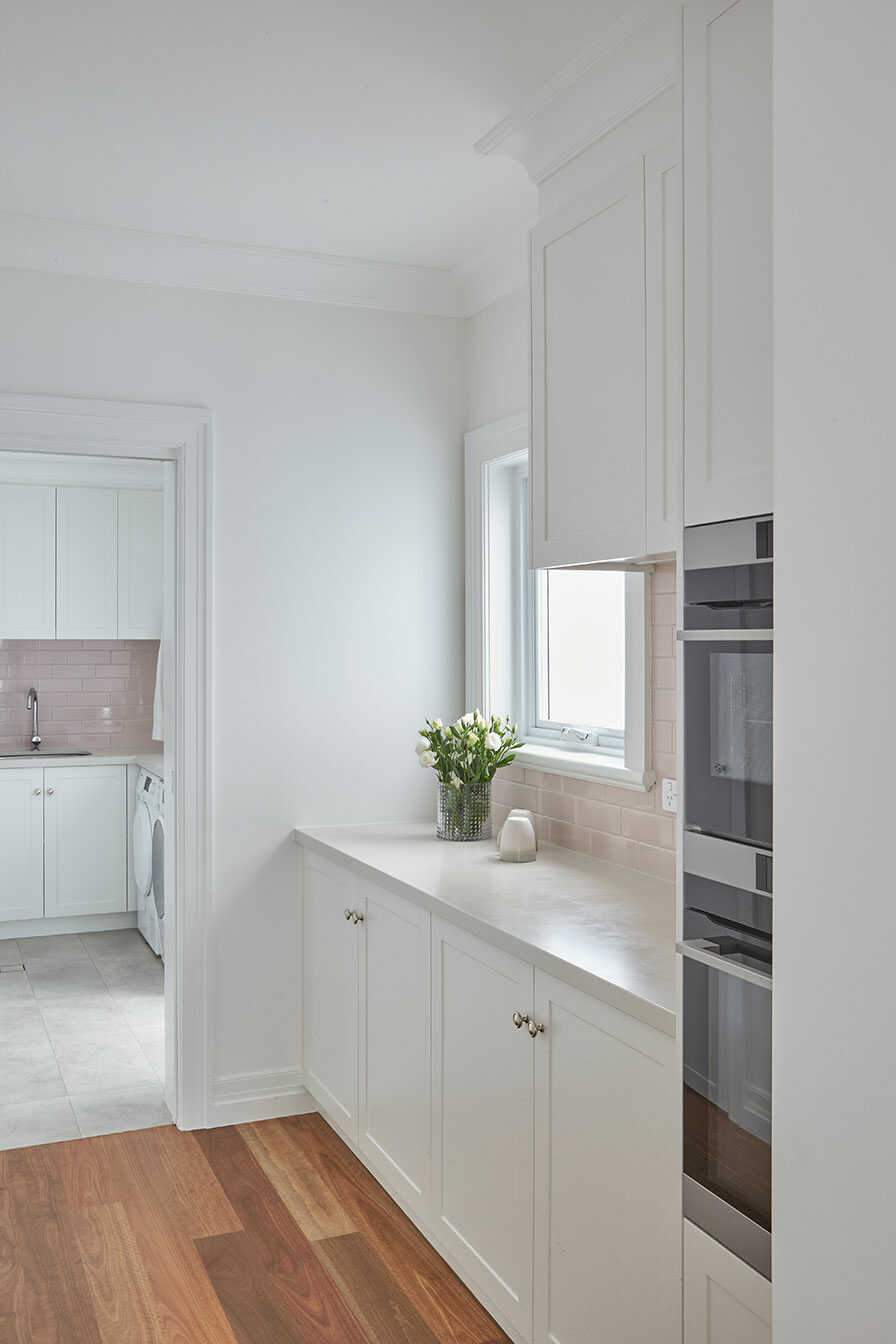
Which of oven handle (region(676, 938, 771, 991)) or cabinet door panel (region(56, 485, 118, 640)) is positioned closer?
oven handle (region(676, 938, 771, 991))

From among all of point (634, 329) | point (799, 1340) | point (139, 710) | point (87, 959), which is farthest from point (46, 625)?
point (799, 1340)

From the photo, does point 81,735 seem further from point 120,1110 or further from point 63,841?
point 120,1110

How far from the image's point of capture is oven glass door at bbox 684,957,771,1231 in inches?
59.7

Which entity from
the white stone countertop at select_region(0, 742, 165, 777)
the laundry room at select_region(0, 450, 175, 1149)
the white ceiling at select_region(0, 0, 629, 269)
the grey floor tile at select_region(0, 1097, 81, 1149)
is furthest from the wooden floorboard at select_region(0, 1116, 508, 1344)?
the white ceiling at select_region(0, 0, 629, 269)

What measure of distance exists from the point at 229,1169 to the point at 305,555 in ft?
5.92

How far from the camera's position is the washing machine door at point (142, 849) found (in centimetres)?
546

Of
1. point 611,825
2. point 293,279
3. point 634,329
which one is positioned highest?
point 293,279

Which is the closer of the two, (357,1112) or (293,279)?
(357,1112)

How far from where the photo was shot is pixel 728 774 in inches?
62.4

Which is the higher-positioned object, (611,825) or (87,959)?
(611,825)

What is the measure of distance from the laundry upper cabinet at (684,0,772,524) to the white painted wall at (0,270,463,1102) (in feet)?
6.67

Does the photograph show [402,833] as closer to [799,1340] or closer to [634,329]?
[634,329]

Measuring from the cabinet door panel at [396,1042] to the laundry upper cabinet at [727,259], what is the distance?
4.63 ft

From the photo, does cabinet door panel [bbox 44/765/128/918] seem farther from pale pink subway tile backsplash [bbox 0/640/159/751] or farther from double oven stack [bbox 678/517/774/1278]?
double oven stack [bbox 678/517/774/1278]
